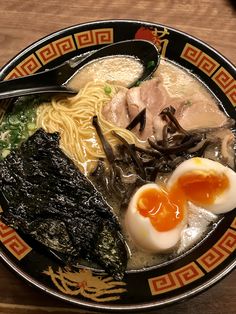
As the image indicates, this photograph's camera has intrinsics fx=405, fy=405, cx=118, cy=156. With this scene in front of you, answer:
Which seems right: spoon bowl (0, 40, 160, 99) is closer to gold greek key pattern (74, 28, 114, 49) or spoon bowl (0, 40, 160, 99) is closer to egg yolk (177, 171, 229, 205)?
gold greek key pattern (74, 28, 114, 49)

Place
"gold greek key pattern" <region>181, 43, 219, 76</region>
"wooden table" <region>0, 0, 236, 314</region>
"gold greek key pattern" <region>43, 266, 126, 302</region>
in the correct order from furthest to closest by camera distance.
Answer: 1. "wooden table" <region>0, 0, 236, 314</region>
2. "gold greek key pattern" <region>181, 43, 219, 76</region>
3. "gold greek key pattern" <region>43, 266, 126, 302</region>

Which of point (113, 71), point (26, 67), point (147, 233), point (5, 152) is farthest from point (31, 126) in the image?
point (147, 233)

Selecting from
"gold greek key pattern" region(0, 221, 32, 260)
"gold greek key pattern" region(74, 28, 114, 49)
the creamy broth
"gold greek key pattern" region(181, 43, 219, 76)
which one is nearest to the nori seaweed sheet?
Result: "gold greek key pattern" region(0, 221, 32, 260)

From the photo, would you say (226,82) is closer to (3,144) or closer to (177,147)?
(177,147)

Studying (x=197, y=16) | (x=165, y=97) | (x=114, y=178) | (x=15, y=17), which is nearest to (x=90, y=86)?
(x=165, y=97)

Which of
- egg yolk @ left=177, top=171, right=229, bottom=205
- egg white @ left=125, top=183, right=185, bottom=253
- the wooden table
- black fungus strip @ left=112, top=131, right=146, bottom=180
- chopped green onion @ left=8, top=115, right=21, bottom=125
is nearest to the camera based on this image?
egg white @ left=125, top=183, right=185, bottom=253

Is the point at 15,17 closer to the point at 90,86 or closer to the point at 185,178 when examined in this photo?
the point at 90,86

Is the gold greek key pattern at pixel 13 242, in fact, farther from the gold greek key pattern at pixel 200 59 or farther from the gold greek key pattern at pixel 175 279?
the gold greek key pattern at pixel 200 59
